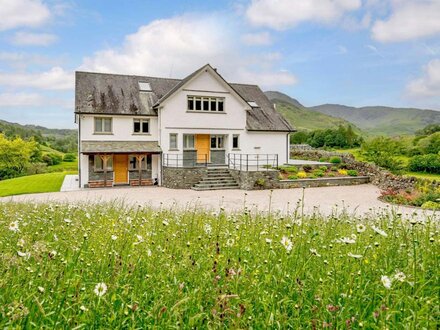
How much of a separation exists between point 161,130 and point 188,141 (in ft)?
8.18

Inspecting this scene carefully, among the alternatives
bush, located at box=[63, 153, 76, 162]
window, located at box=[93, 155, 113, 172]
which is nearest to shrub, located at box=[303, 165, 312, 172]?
window, located at box=[93, 155, 113, 172]

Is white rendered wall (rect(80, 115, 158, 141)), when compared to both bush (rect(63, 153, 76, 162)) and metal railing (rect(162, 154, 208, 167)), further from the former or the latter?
bush (rect(63, 153, 76, 162))

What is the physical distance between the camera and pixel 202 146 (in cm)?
2845

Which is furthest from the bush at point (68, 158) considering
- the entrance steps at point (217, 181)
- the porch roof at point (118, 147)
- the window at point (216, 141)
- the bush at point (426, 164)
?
the bush at point (426, 164)

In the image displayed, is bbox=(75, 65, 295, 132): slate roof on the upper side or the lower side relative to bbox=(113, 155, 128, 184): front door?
upper

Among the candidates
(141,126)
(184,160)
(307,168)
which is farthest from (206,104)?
(307,168)

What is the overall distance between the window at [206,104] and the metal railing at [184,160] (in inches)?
148

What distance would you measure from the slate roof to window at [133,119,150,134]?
700 millimetres

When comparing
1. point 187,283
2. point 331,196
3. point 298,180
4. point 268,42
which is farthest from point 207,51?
point 187,283

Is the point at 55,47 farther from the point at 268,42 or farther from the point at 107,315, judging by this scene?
the point at 107,315

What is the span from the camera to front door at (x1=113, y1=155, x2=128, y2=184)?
2577cm

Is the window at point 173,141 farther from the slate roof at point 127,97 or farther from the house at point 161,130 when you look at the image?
the slate roof at point 127,97

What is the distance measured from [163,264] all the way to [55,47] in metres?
32.3

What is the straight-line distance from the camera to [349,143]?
5281cm
